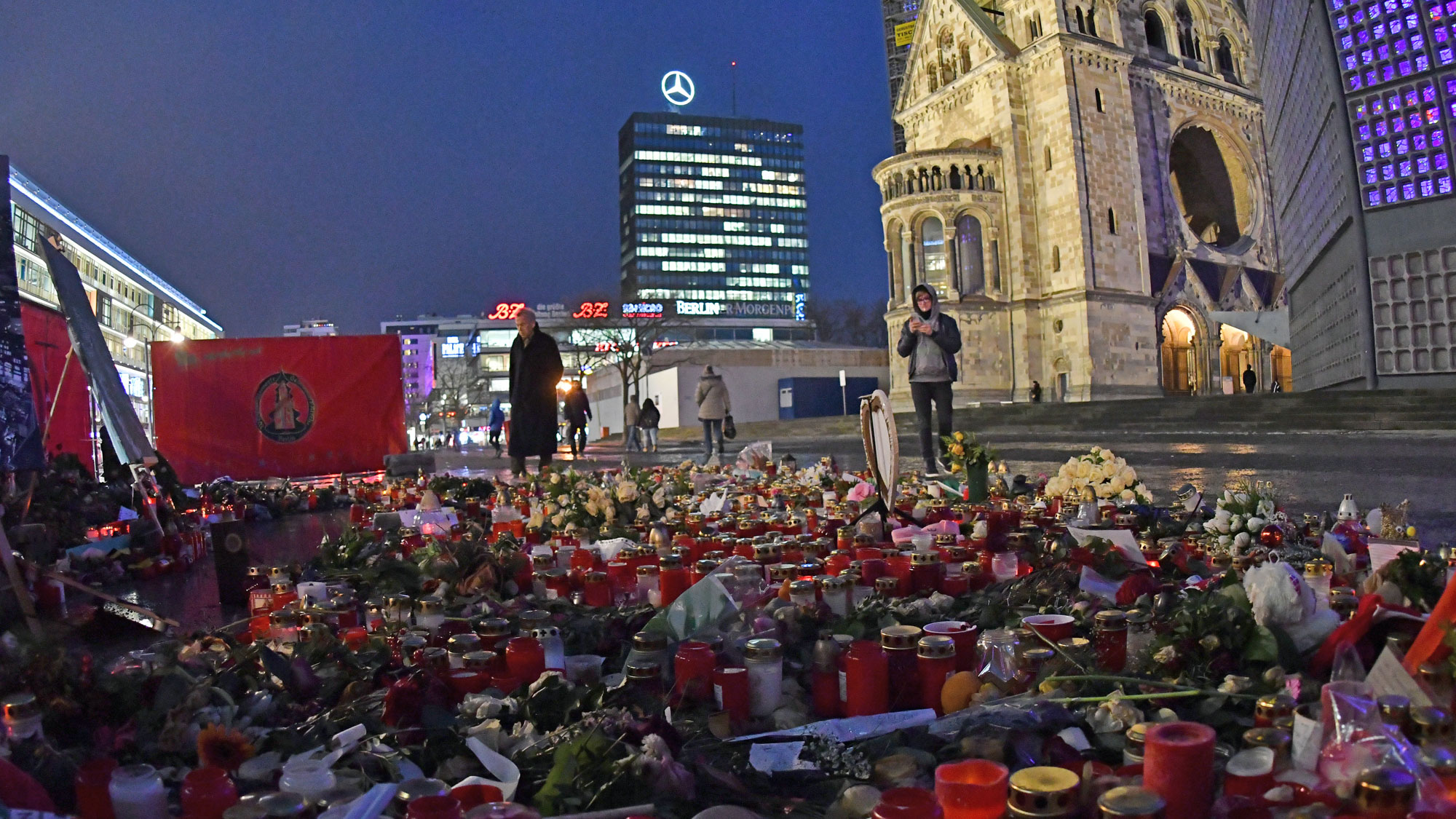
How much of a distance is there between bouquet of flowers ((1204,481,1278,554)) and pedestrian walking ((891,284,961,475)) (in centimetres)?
408

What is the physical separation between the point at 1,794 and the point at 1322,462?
27.6 feet

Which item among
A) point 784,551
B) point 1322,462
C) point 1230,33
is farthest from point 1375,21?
point 1230,33

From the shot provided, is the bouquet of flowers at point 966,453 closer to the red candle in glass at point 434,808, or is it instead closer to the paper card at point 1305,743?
the paper card at point 1305,743

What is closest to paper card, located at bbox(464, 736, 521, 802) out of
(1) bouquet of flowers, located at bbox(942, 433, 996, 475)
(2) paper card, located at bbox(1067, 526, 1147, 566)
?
(2) paper card, located at bbox(1067, 526, 1147, 566)

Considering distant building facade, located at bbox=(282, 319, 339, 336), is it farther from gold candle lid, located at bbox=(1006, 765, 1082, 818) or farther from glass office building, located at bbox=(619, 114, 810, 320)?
gold candle lid, located at bbox=(1006, 765, 1082, 818)

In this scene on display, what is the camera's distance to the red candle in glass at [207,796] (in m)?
1.42

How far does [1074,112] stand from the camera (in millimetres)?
33469

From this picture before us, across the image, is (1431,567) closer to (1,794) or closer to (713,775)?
(713,775)

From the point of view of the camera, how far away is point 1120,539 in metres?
3.05

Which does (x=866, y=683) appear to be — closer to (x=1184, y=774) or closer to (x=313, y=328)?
(x=1184, y=774)

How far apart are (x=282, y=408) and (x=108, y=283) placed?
188 feet

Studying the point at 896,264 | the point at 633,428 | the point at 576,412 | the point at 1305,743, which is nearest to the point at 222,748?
the point at 1305,743

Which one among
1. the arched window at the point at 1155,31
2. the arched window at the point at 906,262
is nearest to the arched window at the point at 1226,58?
the arched window at the point at 1155,31

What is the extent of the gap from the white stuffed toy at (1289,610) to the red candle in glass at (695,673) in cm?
111
